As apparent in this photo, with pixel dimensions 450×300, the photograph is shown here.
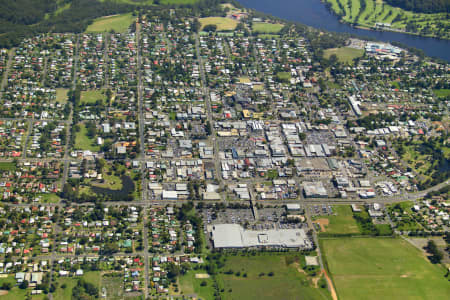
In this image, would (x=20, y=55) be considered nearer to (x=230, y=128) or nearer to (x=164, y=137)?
(x=164, y=137)

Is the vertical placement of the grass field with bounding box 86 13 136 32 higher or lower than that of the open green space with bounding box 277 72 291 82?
higher

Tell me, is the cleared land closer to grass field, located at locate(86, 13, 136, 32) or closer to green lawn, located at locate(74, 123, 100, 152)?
green lawn, located at locate(74, 123, 100, 152)

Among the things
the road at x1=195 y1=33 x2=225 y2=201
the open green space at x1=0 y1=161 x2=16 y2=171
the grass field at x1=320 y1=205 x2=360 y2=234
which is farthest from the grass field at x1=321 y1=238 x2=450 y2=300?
the open green space at x1=0 y1=161 x2=16 y2=171

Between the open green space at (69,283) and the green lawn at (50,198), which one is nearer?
the open green space at (69,283)

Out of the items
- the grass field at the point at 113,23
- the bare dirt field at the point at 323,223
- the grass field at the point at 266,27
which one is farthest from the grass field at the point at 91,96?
the bare dirt field at the point at 323,223

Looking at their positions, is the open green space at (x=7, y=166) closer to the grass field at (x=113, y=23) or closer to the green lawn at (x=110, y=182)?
the green lawn at (x=110, y=182)

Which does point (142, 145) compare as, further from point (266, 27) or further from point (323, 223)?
point (266, 27)

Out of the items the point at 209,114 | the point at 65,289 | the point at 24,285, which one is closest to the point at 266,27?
the point at 209,114
